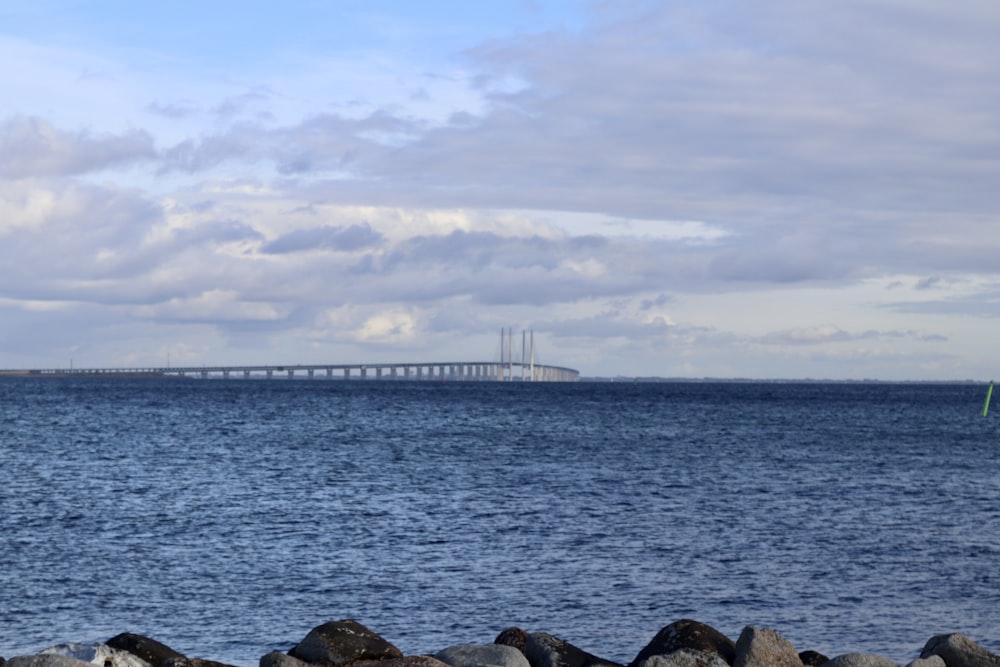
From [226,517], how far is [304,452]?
27.7 meters

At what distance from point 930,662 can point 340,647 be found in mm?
7568

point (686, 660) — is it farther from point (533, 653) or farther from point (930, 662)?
point (930, 662)

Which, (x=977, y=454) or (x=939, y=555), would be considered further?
(x=977, y=454)

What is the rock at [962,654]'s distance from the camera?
51.4 feet

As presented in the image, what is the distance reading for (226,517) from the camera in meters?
37.5

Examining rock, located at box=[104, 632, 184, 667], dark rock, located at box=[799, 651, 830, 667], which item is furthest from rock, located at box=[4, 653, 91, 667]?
dark rock, located at box=[799, 651, 830, 667]

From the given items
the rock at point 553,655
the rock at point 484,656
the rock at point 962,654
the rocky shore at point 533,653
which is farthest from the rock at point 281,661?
the rock at point 962,654

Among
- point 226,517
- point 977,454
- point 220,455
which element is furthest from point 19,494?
point 977,454

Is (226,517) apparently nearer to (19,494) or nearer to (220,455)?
(19,494)

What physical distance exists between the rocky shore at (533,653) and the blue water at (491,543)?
15.4ft

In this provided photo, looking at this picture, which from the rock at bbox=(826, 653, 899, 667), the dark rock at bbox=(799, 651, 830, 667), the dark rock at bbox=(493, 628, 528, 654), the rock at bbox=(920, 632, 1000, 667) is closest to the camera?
the rock at bbox=(826, 653, 899, 667)

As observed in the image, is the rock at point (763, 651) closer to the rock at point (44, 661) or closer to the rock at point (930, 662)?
the rock at point (930, 662)

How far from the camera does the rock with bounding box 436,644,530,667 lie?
1523cm

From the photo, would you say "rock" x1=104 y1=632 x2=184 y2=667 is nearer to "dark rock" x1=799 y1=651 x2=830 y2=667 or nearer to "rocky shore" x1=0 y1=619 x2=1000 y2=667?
"rocky shore" x1=0 y1=619 x2=1000 y2=667
